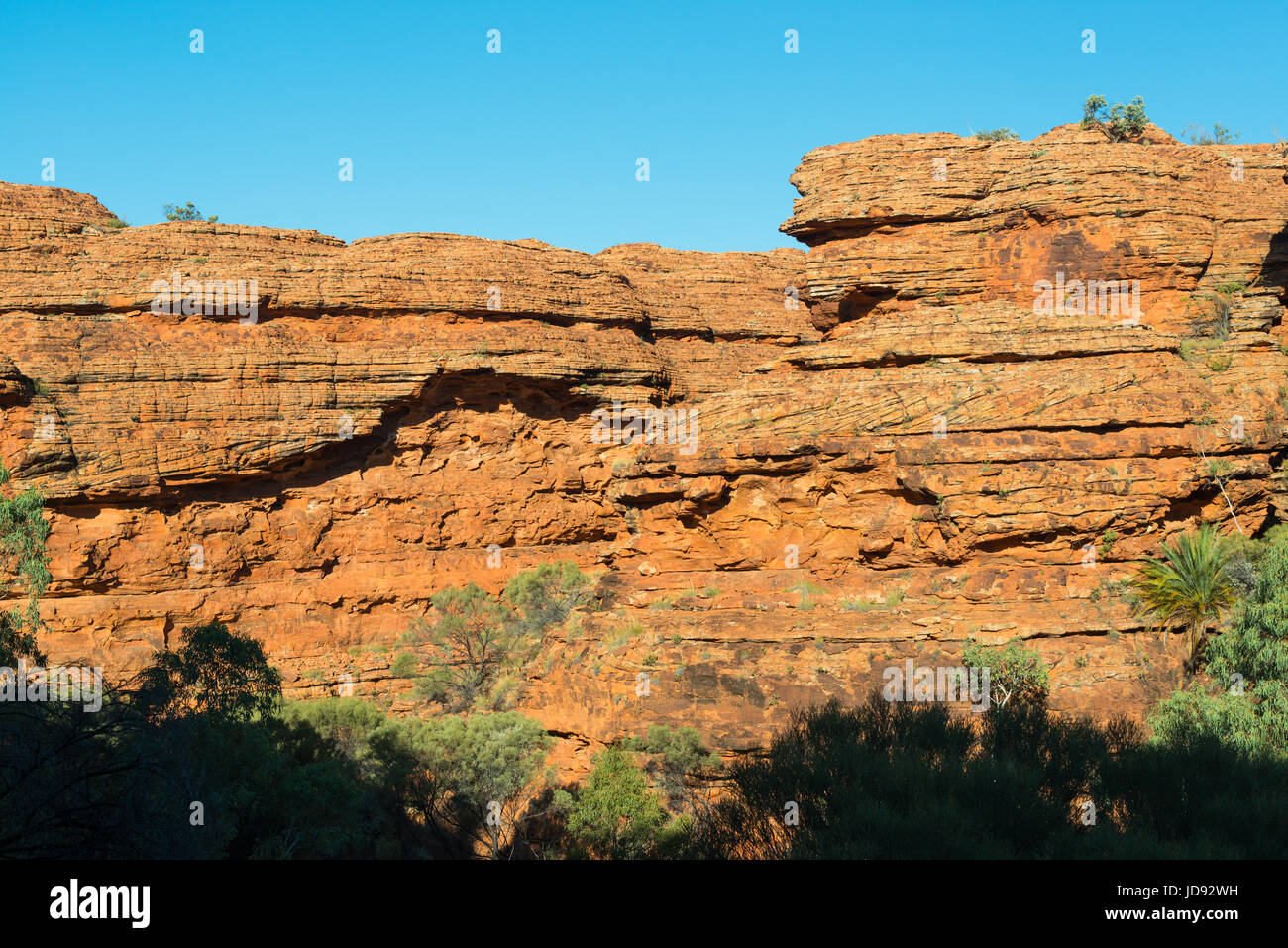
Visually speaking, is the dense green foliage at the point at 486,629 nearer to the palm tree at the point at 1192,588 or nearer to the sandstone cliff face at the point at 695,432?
the sandstone cliff face at the point at 695,432

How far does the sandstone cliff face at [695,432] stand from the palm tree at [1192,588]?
2.18 feet

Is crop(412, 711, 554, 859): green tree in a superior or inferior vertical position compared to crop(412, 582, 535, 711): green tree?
inferior

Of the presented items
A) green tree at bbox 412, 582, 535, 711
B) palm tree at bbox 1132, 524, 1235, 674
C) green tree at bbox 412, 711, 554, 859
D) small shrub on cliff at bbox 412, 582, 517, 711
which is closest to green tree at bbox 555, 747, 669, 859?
green tree at bbox 412, 711, 554, 859

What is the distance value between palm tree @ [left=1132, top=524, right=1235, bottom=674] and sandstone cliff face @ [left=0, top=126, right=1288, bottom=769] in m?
0.67

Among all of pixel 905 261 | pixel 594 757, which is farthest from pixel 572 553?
pixel 905 261

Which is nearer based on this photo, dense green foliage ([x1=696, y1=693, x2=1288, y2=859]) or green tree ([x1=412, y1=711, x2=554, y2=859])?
dense green foliage ([x1=696, y1=693, x2=1288, y2=859])

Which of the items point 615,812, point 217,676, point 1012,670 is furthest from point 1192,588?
point 217,676

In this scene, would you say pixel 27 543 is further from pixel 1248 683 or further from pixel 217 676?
pixel 1248 683

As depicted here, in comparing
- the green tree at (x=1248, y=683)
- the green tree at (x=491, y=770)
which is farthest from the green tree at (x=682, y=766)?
the green tree at (x=1248, y=683)

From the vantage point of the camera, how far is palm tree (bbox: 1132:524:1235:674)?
66.6 ft

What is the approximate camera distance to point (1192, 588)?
20.6 m

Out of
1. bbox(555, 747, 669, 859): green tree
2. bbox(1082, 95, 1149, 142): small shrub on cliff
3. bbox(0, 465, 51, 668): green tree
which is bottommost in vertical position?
bbox(555, 747, 669, 859): green tree

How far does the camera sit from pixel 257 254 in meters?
34.1

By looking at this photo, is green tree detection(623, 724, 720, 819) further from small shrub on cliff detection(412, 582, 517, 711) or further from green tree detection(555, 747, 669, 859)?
small shrub on cliff detection(412, 582, 517, 711)
